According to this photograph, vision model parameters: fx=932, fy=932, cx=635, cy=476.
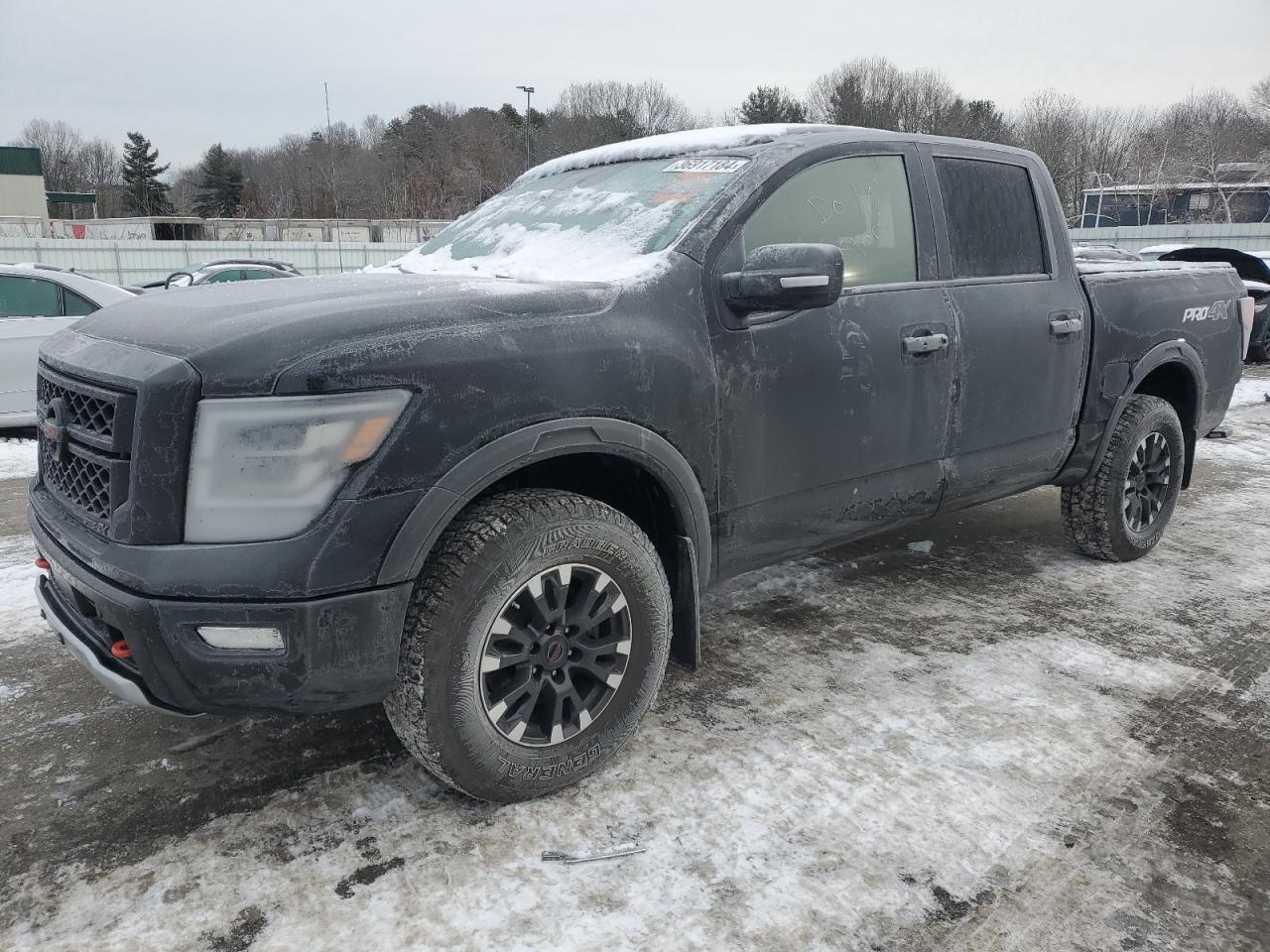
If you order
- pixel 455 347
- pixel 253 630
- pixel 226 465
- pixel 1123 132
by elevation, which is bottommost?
pixel 253 630

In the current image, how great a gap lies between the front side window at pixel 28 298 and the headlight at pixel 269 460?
6607 mm

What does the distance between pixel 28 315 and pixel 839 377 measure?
6995 mm

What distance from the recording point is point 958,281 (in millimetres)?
3529

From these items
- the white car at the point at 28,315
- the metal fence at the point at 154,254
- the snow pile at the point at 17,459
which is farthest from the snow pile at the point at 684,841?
the metal fence at the point at 154,254

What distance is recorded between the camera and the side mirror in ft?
8.70

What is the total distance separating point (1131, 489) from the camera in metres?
4.54

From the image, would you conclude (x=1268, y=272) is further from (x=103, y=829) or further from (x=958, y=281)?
(x=103, y=829)

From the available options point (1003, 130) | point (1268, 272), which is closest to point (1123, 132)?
point (1003, 130)

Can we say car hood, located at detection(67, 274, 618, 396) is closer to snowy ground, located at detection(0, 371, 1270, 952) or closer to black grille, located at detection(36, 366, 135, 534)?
black grille, located at detection(36, 366, 135, 534)

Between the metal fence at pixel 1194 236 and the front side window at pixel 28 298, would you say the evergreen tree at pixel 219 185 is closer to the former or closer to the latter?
the metal fence at pixel 1194 236

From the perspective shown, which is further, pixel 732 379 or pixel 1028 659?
pixel 1028 659

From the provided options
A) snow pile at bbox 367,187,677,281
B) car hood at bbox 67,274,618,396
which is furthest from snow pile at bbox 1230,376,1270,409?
car hood at bbox 67,274,618,396

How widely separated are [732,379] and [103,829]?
6.85ft

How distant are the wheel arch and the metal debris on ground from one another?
68cm
